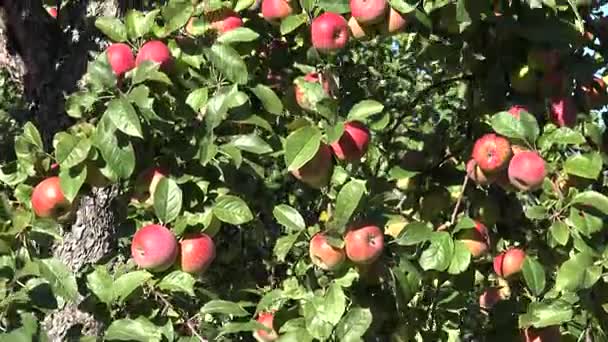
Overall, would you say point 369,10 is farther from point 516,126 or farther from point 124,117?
point 124,117

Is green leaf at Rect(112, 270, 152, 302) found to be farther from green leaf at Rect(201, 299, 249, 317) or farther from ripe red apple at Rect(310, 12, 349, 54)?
ripe red apple at Rect(310, 12, 349, 54)

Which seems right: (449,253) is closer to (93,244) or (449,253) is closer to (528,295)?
(528,295)

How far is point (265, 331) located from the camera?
151cm

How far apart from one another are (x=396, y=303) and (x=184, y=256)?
373mm

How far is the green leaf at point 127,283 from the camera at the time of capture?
1.36 meters

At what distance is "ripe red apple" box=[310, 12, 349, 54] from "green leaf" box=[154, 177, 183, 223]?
0.36m

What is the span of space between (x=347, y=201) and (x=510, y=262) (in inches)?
18.6

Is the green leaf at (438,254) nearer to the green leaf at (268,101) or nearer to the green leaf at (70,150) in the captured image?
the green leaf at (268,101)

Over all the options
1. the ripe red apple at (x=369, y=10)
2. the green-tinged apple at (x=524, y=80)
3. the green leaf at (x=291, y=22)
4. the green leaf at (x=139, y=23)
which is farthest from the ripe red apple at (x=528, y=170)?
the green leaf at (x=139, y=23)

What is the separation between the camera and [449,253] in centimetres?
147

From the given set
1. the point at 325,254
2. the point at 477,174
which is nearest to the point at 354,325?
the point at 325,254

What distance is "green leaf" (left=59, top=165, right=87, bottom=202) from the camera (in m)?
1.35

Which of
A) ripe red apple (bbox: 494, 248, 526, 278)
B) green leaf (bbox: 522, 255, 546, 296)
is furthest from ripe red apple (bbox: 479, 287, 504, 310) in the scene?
green leaf (bbox: 522, 255, 546, 296)

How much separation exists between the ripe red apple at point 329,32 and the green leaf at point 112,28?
1.06 ft
